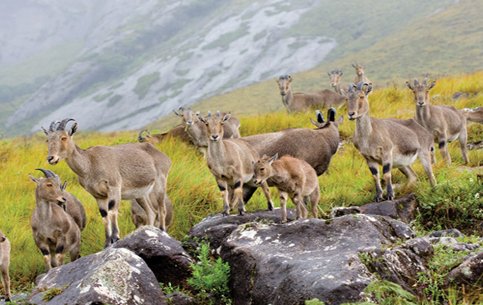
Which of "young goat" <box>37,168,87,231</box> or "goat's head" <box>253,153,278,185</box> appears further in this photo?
"young goat" <box>37,168,87,231</box>

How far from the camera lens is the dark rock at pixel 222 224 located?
9141mm

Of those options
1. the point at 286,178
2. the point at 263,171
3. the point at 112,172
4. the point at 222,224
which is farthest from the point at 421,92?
the point at 112,172

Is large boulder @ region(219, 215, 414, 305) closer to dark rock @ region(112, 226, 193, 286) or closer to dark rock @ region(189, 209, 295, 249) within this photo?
dark rock @ region(112, 226, 193, 286)

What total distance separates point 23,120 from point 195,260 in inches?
5872

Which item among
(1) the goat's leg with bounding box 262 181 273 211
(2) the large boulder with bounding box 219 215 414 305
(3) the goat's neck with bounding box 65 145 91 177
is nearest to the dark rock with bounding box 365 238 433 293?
(2) the large boulder with bounding box 219 215 414 305

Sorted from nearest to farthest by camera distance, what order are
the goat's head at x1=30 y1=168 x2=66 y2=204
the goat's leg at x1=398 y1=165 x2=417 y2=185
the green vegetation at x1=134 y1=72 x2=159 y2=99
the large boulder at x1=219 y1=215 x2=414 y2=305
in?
the large boulder at x1=219 y1=215 x2=414 y2=305
the goat's head at x1=30 y1=168 x2=66 y2=204
the goat's leg at x1=398 y1=165 x2=417 y2=185
the green vegetation at x1=134 y1=72 x2=159 y2=99

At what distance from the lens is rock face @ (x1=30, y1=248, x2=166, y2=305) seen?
6887 millimetres

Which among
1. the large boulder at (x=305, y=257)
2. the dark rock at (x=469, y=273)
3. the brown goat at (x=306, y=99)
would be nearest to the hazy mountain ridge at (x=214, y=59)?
the brown goat at (x=306, y=99)

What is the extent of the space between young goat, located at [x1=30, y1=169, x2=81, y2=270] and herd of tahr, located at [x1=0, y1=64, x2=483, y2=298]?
0.02 metres

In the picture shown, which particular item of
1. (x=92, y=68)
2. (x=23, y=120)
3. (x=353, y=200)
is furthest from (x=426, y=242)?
(x=92, y=68)

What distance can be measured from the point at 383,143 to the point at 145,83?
128159 mm

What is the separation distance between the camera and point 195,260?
28.6 ft

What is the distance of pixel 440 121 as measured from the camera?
1525cm

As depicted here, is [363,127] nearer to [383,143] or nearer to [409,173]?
[383,143]
